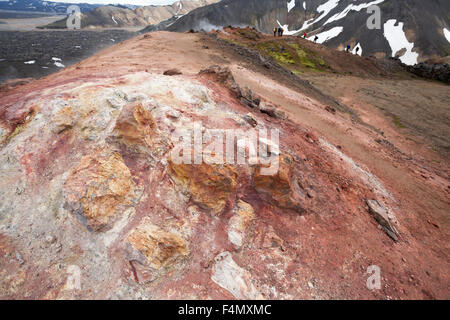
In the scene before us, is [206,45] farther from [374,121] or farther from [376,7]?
[376,7]

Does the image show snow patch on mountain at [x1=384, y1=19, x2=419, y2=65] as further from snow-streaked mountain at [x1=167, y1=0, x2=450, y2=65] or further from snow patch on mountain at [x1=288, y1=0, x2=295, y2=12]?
snow patch on mountain at [x1=288, y1=0, x2=295, y2=12]

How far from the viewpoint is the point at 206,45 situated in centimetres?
3148

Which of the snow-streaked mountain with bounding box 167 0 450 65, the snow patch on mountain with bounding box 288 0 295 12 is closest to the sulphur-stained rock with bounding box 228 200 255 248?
the snow-streaked mountain with bounding box 167 0 450 65

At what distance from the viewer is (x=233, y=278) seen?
20.1 ft

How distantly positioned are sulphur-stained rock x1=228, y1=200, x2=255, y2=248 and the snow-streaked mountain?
79.2 metres

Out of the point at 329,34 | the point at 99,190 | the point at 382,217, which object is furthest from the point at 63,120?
the point at 329,34

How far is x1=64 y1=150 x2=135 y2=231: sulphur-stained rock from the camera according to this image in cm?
624

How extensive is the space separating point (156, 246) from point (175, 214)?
1.06m

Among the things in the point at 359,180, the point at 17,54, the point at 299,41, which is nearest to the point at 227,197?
the point at 359,180

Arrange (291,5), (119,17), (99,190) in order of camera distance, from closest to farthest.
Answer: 1. (99,190)
2. (291,5)
3. (119,17)

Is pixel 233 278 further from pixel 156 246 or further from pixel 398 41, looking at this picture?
pixel 398 41

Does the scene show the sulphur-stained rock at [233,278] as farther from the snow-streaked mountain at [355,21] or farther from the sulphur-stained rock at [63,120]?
the snow-streaked mountain at [355,21]

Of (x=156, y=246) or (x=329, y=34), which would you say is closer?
(x=156, y=246)

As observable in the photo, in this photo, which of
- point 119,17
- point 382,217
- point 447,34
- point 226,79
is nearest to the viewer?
point 382,217
